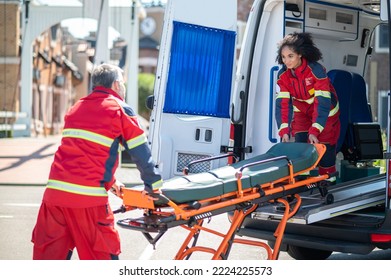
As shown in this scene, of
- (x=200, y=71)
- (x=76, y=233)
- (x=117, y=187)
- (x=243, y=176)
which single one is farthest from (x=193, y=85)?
(x=76, y=233)

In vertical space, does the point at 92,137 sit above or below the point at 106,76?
below

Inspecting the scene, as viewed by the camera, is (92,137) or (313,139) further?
(313,139)

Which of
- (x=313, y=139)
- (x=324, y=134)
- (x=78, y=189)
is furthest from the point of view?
(x=324, y=134)

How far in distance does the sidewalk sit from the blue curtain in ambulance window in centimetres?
708

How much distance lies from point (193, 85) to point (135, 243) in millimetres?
2068

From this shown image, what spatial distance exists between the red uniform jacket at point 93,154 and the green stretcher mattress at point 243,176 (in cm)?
27

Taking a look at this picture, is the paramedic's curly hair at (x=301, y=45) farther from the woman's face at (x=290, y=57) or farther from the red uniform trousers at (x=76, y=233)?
the red uniform trousers at (x=76, y=233)

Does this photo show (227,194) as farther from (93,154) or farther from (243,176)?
(93,154)

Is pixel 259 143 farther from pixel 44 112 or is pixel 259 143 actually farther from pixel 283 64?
pixel 44 112

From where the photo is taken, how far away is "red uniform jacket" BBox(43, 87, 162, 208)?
16.7 feet

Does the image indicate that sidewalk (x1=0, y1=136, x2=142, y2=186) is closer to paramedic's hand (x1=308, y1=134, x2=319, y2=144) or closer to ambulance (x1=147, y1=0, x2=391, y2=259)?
ambulance (x1=147, y1=0, x2=391, y2=259)

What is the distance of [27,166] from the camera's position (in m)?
17.3

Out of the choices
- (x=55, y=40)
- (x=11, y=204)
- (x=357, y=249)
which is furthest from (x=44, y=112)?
(x=357, y=249)

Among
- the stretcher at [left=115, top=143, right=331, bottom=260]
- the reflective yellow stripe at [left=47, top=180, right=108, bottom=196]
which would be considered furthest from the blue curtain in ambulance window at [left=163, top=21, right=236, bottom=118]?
the reflective yellow stripe at [left=47, top=180, right=108, bottom=196]
